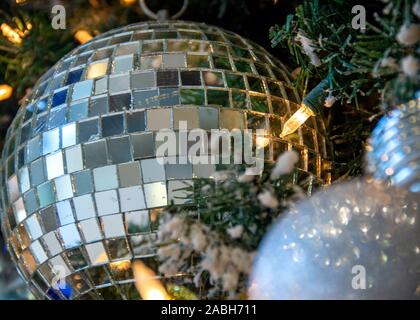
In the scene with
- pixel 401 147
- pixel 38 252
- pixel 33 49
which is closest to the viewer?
pixel 401 147

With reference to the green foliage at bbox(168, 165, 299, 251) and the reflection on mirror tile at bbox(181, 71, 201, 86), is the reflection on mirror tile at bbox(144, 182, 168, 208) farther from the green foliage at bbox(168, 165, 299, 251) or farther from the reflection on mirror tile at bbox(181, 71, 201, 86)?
the reflection on mirror tile at bbox(181, 71, 201, 86)

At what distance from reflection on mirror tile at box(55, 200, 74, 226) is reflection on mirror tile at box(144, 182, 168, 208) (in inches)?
4.5

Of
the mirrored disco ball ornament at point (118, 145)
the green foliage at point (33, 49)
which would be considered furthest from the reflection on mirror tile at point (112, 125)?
the green foliage at point (33, 49)

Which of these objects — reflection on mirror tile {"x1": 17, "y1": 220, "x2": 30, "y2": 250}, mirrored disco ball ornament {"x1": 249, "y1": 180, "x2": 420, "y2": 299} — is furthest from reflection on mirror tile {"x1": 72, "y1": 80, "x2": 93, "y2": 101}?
mirrored disco ball ornament {"x1": 249, "y1": 180, "x2": 420, "y2": 299}

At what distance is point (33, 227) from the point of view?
1.06m

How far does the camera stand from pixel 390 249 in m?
1.00

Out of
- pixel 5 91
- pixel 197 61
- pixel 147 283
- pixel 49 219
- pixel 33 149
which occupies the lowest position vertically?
pixel 147 283

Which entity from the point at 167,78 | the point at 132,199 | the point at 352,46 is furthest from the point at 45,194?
the point at 352,46

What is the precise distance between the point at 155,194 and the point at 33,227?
0.20 metres

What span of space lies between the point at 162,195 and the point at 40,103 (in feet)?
0.87

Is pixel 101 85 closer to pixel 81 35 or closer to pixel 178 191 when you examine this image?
pixel 178 191

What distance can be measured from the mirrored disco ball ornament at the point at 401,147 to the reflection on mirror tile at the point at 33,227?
0.49m

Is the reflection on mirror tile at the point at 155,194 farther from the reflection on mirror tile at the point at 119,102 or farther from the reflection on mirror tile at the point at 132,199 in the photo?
the reflection on mirror tile at the point at 119,102
